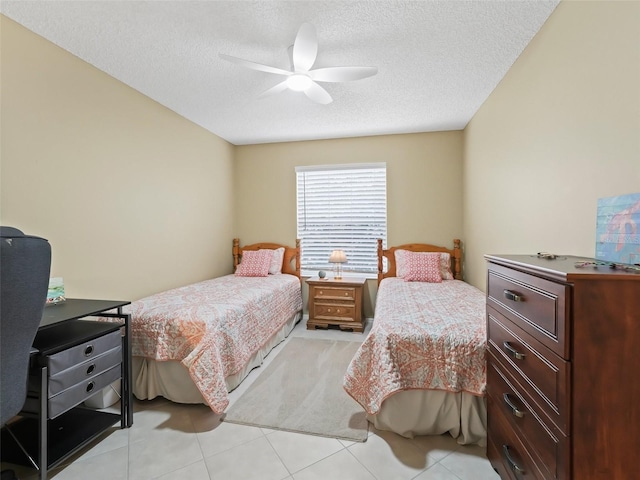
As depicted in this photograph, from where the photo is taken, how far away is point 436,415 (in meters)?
1.73

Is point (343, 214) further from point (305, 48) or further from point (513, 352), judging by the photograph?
point (513, 352)

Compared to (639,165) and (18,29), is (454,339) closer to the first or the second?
(639,165)

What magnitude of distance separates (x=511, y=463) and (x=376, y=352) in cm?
77

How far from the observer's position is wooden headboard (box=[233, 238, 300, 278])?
166 inches

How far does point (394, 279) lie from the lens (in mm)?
3635

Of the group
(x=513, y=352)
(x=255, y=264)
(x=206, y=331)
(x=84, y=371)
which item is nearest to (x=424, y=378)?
(x=513, y=352)

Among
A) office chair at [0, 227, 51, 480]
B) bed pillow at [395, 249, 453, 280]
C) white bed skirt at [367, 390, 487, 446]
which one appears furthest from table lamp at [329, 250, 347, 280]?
office chair at [0, 227, 51, 480]

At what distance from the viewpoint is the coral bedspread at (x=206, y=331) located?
6.26 ft

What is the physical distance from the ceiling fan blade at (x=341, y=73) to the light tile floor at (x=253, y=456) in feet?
7.66

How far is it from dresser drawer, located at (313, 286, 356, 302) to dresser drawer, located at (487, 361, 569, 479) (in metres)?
2.23

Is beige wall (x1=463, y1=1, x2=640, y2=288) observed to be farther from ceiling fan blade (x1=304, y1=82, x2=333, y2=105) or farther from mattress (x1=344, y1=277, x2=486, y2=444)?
ceiling fan blade (x1=304, y1=82, x2=333, y2=105)

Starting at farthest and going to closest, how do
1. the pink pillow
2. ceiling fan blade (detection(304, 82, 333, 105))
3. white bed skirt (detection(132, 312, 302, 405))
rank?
the pink pillow → ceiling fan blade (detection(304, 82, 333, 105)) → white bed skirt (detection(132, 312, 302, 405))

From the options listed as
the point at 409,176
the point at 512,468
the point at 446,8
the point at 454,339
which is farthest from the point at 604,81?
the point at 409,176

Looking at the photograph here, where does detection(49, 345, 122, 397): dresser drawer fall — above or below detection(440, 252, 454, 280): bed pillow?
below
